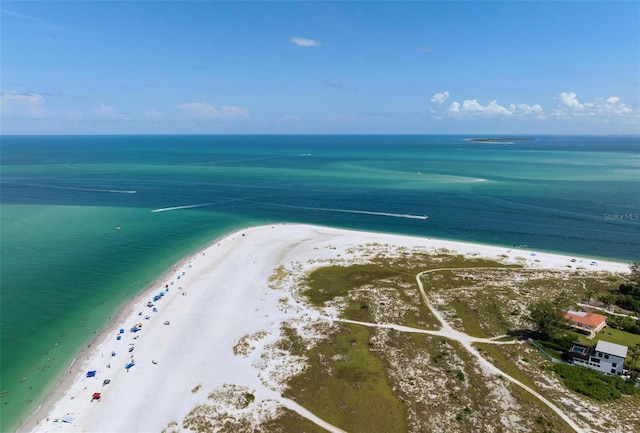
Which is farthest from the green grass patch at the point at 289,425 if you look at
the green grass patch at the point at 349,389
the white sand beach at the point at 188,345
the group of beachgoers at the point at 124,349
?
the group of beachgoers at the point at 124,349

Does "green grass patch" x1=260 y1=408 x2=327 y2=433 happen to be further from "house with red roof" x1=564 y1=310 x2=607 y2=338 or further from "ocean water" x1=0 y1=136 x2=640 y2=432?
"house with red roof" x1=564 y1=310 x2=607 y2=338

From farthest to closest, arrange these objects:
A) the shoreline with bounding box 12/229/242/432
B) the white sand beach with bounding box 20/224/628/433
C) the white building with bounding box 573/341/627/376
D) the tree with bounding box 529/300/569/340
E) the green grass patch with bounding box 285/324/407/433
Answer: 1. the tree with bounding box 529/300/569/340
2. the white building with bounding box 573/341/627/376
3. the shoreline with bounding box 12/229/242/432
4. the white sand beach with bounding box 20/224/628/433
5. the green grass patch with bounding box 285/324/407/433

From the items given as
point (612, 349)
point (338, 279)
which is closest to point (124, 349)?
point (338, 279)

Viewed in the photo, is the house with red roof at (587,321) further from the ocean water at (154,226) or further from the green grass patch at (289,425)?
the green grass patch at (289,425)

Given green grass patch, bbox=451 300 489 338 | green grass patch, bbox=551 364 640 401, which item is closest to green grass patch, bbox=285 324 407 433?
green grass patch, bbox=451 300 489 338

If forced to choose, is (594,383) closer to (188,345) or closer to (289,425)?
(289,425)

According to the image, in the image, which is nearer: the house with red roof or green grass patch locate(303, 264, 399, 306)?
the house with red roof

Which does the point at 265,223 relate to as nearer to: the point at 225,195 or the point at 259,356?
the point at 225,195
